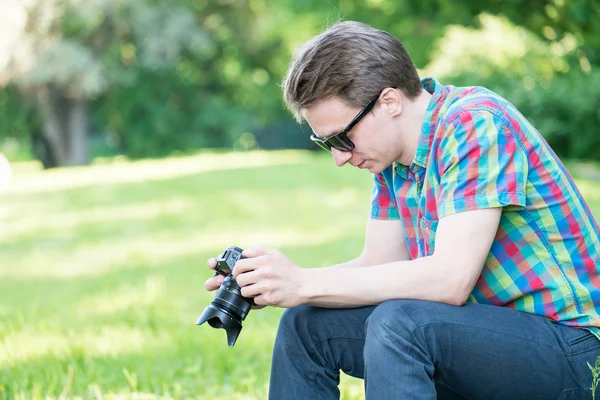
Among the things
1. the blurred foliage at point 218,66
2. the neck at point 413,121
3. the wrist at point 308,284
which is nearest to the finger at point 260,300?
the wrist at point 308,284

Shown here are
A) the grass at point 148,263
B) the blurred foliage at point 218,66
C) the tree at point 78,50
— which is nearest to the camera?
the grass at point 148,263

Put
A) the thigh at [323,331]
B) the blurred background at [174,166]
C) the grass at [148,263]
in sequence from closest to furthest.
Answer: the thigh at [323,331] < the grass at [148,263] < the blurred background at [174,166]

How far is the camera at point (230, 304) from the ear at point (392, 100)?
1.88ft

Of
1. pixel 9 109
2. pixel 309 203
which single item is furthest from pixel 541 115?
pixel 9 109

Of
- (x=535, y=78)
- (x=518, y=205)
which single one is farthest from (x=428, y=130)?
(x=535, y=78)

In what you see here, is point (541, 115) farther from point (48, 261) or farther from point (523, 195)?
point (523, 195)

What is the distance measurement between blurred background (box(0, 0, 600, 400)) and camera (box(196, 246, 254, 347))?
83 centimetres

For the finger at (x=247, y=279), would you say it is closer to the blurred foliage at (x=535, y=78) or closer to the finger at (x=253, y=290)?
the finger at (x=253, y=290)

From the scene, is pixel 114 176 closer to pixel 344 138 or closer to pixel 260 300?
pixel 344 138

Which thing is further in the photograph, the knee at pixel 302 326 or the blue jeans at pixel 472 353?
the knee at pixel 302 326

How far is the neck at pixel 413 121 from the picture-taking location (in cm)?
246

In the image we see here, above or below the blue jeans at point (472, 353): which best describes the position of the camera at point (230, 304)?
above

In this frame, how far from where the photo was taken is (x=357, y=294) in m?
2.36

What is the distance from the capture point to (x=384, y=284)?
2.33 m
